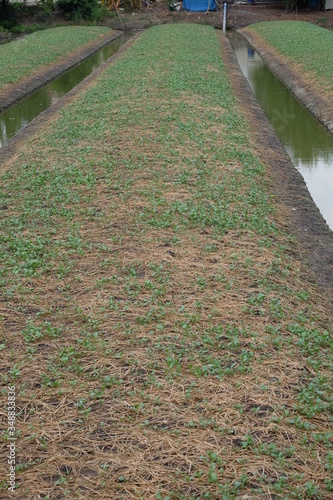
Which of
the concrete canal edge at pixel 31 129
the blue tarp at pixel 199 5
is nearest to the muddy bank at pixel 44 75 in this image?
the concrete canal edge at pixel 31 129

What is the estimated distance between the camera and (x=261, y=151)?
11398 millimetres

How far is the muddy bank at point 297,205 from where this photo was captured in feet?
23.1

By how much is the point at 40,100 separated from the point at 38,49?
287 inches

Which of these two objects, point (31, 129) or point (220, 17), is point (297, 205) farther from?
point (220, 17)

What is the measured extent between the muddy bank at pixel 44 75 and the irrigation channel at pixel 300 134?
6655 millimetres

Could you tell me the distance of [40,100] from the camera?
17656 millimetres

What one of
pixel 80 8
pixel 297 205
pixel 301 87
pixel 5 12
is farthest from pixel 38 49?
pixel 297 205

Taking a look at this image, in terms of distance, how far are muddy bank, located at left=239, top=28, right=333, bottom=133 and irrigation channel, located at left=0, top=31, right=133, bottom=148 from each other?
21.8ft

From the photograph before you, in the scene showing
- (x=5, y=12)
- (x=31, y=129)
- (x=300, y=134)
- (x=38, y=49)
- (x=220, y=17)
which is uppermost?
(x=5, y=12)

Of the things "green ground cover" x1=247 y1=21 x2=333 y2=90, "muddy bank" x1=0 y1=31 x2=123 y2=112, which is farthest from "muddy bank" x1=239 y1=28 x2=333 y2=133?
"muddy bank" x1=0 y1=31 x2=123 y2=112

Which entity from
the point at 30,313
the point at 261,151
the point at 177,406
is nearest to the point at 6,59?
the point at 261,151

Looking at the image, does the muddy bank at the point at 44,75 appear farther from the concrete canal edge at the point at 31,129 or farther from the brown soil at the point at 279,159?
the concrete canal edge at the point at 31,129

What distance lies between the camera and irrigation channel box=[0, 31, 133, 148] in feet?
48.5

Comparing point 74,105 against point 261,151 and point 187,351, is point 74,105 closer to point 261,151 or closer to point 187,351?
point 261,151
